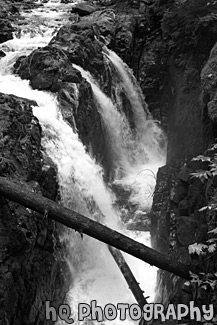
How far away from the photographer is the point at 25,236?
16.8 ft

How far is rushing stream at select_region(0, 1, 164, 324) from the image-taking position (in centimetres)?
710

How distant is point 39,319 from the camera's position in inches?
217

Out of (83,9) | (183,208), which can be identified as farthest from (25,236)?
(83,9)

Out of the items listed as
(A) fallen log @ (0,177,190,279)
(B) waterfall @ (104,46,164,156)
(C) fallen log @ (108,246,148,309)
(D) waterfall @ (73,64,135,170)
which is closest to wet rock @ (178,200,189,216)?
(C) fallen log @ (108,246,148,309)

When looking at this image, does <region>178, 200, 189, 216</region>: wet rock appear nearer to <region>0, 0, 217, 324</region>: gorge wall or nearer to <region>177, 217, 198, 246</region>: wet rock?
<region>0, 0, 217, 324</region>: gorge wall

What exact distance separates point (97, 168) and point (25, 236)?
14.9ft

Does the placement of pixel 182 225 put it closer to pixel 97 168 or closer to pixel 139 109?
pixel 97 168

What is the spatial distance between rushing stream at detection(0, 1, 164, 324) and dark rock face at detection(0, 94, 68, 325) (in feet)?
2.08

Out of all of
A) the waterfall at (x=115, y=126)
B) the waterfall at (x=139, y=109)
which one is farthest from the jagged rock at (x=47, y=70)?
the waterfall at (x=139, y=109)

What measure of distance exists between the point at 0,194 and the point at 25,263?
1.10m

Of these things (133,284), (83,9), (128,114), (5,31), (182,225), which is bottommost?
(133,284)

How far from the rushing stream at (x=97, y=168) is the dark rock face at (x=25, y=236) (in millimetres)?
633

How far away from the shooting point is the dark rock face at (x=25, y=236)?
4.80 m

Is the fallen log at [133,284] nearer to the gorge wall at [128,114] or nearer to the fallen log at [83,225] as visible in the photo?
the gorge wall at [128,114]
